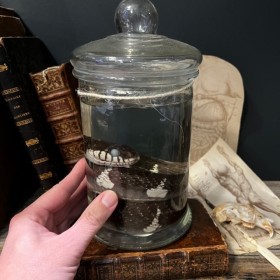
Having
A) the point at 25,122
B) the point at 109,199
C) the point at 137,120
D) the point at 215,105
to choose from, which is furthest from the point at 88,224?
the point at 215,105

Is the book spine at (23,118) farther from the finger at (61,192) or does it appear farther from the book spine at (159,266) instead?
the book spine at (159,266)

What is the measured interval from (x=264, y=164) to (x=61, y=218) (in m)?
0.63

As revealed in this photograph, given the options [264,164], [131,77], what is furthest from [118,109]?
[264,164]

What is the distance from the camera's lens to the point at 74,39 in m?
0.86

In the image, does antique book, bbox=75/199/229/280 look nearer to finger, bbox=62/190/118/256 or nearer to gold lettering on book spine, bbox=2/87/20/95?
finger, bbox=62/190/118/256

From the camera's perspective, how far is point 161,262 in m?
0.51

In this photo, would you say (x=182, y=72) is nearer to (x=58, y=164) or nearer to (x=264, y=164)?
(x=58, y=164)

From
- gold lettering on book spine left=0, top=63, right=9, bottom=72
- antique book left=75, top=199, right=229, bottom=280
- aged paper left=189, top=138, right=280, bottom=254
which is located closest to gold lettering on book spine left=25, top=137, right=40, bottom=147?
gold lettering on book spine left=0, top=63, right=9, bottom=72

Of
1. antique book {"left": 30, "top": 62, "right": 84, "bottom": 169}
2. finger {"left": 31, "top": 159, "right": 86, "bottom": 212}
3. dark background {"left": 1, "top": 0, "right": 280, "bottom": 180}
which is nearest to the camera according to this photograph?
finger {"left": 31, "top": 159, "right": 86, "bottom": 212}

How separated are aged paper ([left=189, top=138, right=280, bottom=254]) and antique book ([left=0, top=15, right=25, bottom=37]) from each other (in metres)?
0.54

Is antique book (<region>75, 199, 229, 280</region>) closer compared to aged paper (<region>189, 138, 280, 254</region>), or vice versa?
antique book (<region>75, 199, 229, 280</region>)

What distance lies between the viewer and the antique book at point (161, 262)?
19.6 inches

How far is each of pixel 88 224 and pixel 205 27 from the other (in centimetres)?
61

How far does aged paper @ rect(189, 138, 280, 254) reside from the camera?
613 millimetres
